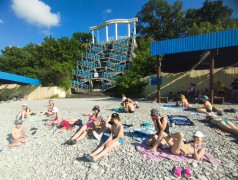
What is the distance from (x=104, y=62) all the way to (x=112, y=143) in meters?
22.8

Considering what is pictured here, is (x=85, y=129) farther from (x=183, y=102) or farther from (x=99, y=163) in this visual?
(x=183, y=102)

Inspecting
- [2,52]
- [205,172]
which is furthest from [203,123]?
[2,52]

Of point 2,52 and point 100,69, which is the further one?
point 2,52

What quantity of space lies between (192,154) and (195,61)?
33.4 feet

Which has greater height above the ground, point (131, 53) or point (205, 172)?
point (131, 53)

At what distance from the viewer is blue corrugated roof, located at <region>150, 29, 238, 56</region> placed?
7148 millimetres

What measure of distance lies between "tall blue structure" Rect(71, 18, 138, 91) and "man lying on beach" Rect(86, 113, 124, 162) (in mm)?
13745

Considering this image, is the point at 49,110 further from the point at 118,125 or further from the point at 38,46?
the point at 38,46

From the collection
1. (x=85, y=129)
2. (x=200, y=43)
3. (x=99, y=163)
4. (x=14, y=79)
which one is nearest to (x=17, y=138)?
(x=85, y=129)

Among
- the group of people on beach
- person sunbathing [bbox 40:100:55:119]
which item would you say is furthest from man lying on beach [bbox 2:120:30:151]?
person sunbathing [bbox 40:100:55:119]

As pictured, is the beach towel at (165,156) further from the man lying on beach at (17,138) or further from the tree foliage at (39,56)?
the tree foliage at (39,56)

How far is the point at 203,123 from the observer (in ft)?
17.1

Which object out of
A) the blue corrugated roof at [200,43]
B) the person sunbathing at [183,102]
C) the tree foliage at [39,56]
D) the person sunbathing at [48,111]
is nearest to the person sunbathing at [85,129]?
the person sunbathing at [48,111]

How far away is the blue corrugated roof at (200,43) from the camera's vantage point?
7148mm
